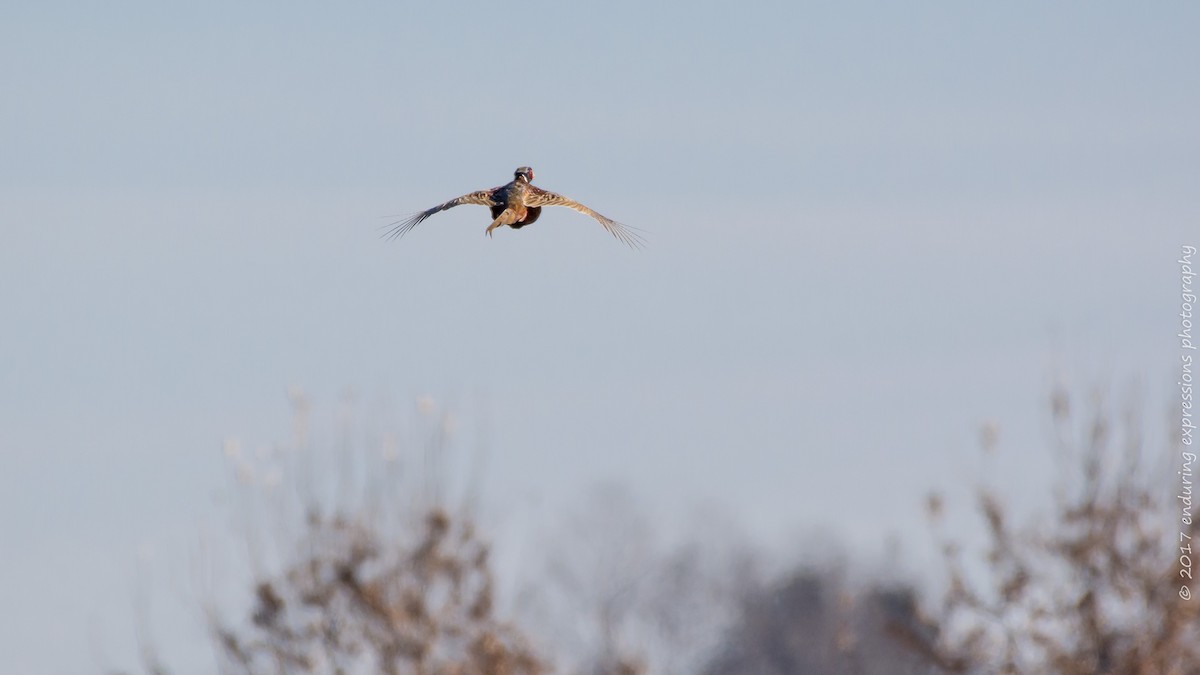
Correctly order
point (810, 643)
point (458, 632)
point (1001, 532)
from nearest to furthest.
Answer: point (458, 632)
point (1001, 532)
point (810, 643)

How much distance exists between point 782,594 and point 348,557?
184 feet

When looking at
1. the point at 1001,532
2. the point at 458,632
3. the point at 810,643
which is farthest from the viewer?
the point at 810,643

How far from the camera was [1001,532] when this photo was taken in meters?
24.7

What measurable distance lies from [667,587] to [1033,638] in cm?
5717

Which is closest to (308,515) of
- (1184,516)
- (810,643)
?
(1184,516)

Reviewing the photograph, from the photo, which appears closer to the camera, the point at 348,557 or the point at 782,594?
the point at 348,557

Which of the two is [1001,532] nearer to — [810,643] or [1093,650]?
[1093,650]

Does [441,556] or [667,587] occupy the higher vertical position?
[441,556]

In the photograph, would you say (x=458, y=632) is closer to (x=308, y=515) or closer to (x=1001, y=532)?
(x=308, y=515)

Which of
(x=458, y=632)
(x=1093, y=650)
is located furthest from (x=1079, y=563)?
(x=458, y=632)

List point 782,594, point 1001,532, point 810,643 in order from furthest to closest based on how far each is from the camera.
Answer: point 782,594 → point 810,643 → point 1001,532

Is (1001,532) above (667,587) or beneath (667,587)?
above

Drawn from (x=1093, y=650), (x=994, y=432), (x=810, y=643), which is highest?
(x=994, y=432)

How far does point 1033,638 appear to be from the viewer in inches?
951
